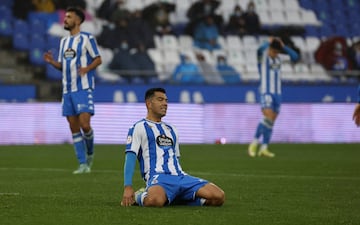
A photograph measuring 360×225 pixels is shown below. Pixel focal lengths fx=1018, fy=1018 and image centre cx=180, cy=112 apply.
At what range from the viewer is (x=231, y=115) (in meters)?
24.6

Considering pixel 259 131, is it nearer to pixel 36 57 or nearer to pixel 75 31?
pixel 75 31

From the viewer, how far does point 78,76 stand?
1487 cm

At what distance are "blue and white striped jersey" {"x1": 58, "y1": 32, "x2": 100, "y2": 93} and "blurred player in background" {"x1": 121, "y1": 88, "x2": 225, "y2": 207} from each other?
5.09 m

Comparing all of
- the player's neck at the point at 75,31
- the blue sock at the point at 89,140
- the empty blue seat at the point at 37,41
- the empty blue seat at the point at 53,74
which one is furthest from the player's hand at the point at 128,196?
the empty blue seat at the point at 37,41

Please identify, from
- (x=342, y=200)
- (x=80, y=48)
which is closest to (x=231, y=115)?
(x=80, y=48)

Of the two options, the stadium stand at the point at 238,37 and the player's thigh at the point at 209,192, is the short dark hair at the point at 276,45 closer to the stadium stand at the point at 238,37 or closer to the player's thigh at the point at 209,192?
the stadium stand at the point at 238,37

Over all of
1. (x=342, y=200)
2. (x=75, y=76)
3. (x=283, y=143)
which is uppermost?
(x=75, y=76)

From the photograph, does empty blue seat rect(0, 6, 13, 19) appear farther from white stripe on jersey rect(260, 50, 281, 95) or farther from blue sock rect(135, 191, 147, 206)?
blue sock rect(135, 191, 147, 206)

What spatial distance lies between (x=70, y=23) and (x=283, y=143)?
35.5 feet

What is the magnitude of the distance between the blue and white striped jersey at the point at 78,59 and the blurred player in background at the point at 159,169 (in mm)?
5093

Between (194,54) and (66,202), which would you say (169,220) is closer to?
(66,202)

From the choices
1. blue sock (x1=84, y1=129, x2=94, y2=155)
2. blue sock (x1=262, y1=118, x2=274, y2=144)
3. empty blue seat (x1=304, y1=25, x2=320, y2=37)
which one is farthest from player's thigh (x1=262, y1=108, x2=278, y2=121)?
empty blue seat (x1=304, y1=25, x2=320, y2=37)

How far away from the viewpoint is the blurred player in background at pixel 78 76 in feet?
48.5

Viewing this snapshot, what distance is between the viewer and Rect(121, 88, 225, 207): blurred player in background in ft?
31.1
